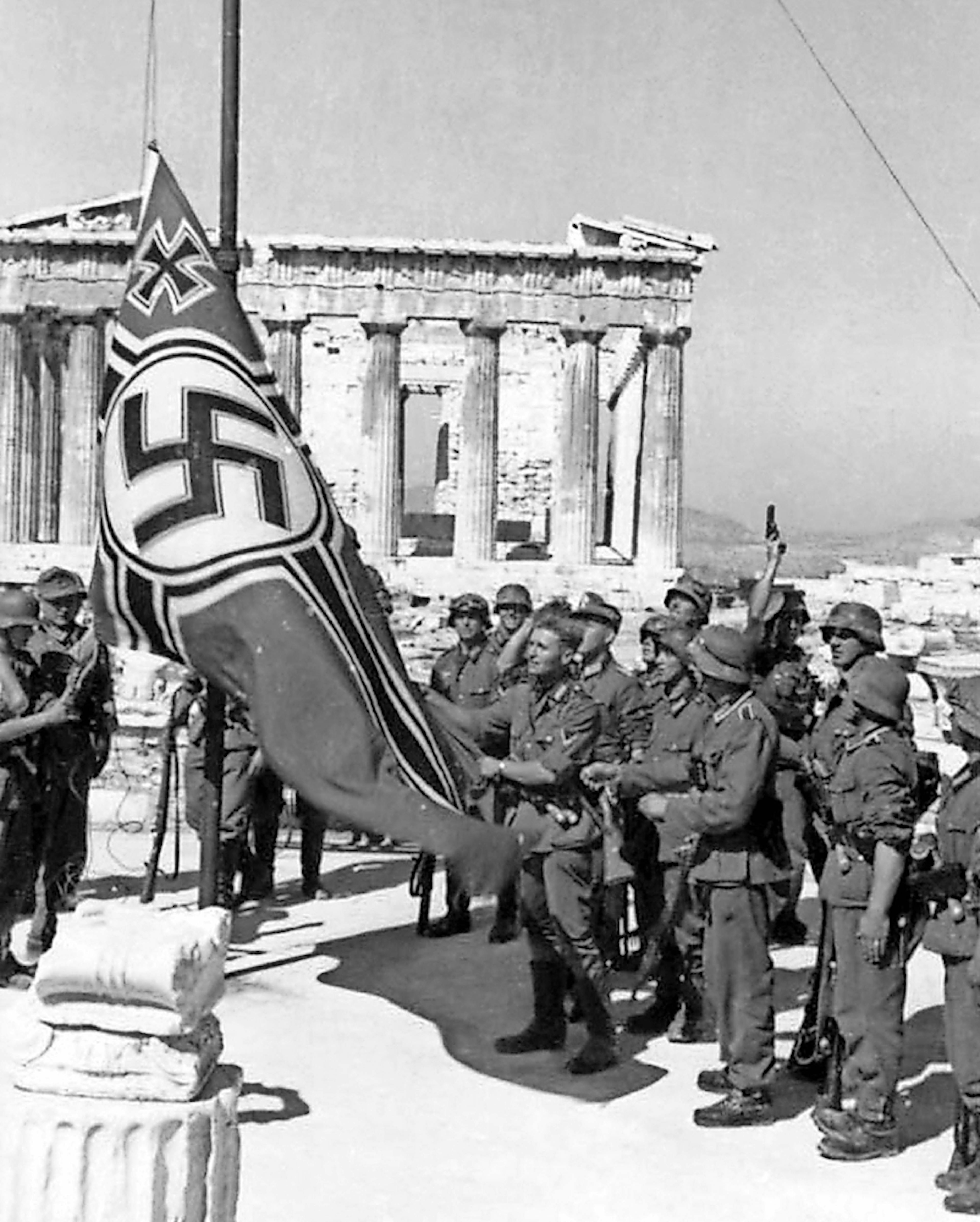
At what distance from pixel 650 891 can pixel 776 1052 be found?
3.91 ft

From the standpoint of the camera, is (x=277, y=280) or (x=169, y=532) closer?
(x=169, y=532)

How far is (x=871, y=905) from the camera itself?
6.10m

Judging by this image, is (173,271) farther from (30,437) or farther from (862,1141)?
(30,437)

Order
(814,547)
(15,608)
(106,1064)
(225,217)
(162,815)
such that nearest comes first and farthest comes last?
1. (106,1064)
2. (225,217)
3. (15,608)
4. (162,815)
5. (814,547)

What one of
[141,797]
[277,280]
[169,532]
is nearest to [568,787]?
[169,532]

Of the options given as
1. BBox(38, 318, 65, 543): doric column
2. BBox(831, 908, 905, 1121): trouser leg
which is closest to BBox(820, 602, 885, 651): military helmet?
BBox(831, 908, 905, 1121): trouser leg

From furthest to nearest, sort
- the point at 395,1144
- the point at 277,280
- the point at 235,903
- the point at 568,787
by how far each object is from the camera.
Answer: the point at 277,280 < the point at 235,903 < the point at 568,787 < the point at 395,1144

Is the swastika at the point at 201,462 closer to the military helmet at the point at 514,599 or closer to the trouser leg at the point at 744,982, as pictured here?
the trouser leg at the point at 744,982

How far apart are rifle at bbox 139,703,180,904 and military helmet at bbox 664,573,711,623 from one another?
10.9 ft

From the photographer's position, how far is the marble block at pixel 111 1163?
3.11m

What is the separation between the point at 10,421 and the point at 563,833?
29848mm

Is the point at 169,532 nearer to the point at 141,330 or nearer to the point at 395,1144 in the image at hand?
the point at 141,330

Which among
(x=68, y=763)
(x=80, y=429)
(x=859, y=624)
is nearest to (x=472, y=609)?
(x=68, y=763)

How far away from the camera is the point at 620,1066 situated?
23.9ft
